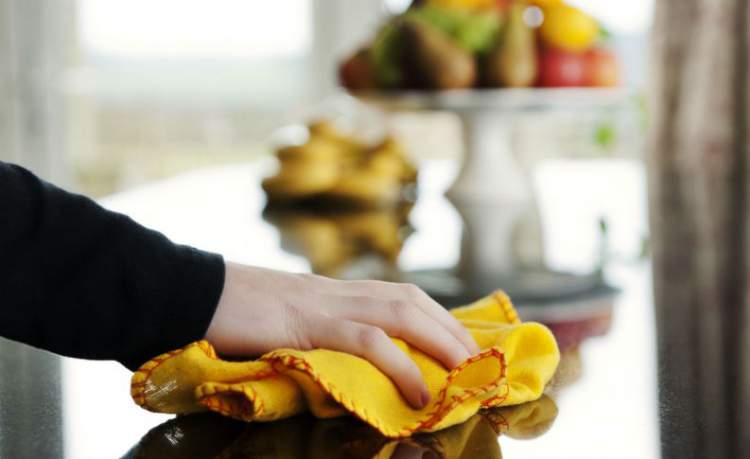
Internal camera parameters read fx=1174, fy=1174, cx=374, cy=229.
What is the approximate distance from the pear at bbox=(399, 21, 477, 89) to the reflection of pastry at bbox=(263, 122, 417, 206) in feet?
0.91

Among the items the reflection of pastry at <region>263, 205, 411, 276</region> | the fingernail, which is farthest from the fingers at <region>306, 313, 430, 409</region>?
the reflection of pastry at <region>263, 205, 411, 276</region>

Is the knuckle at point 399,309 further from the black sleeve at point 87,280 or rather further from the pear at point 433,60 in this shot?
the pear at point 433,60

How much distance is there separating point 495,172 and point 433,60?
0.18 metres

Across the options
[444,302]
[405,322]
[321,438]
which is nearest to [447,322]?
[405,322]

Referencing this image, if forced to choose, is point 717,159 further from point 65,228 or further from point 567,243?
point 65,228

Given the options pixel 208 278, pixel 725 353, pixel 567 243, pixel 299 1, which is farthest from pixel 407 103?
pixel 299 1

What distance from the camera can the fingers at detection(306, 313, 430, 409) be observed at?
0.62 metres

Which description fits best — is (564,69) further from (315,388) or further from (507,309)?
(315,388)

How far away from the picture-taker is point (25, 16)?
4195 millimetres

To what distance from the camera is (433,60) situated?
1.51 m

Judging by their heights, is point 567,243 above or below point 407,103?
below

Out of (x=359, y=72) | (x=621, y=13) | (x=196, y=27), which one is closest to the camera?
(x=359, y=72)

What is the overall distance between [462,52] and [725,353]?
793 mm

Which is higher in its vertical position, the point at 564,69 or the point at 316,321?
the point at 564,69
